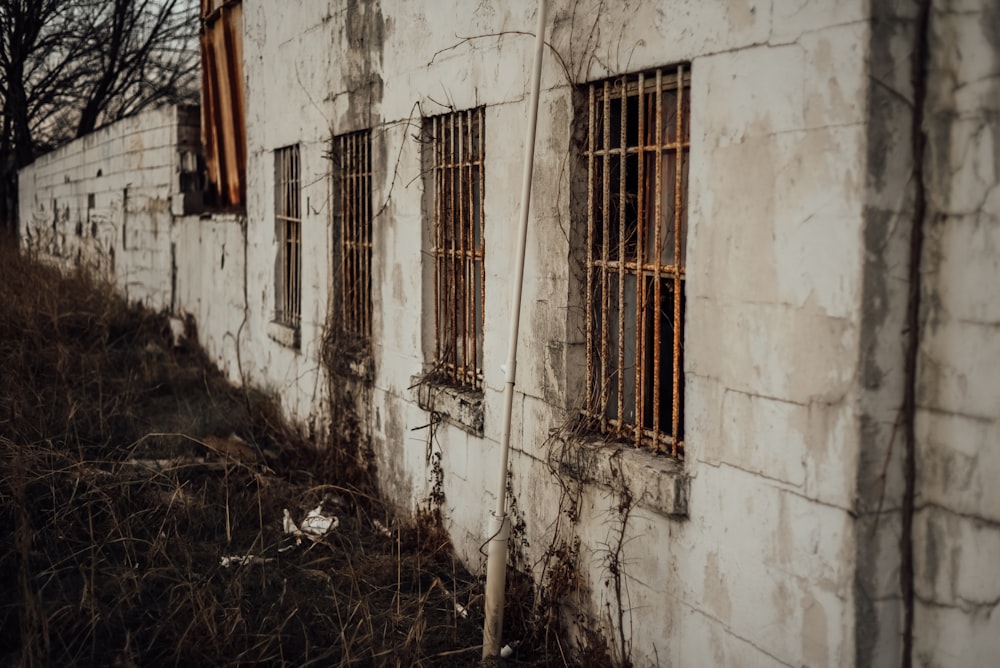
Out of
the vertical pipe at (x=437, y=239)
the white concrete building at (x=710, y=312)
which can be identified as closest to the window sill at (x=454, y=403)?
the white concrete building at (x=710, y=312)

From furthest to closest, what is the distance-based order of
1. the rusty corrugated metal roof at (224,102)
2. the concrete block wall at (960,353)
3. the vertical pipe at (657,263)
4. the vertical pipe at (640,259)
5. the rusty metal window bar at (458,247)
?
the rusty corrugated metal roof at (224,102) → the rusty metal window bar at (458,247) → the vertical pipe at (640,259) → the vertical pipe at (657,263) → the concrete block wall at (960,353)

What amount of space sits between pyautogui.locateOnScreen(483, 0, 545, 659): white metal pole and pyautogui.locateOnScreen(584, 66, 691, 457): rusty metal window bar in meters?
0.32

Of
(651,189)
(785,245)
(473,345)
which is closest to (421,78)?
(473,345)

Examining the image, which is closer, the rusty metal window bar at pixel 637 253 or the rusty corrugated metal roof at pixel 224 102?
the rusty metal window bar at pixel 637 253

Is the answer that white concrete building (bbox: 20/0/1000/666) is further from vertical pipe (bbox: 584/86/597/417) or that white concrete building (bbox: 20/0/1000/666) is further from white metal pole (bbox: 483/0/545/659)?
white metal pole (bbox: 483/0/545/659)

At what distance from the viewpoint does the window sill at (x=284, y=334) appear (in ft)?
27.2

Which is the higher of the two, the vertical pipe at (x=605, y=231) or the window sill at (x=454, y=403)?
the vertical pipe at (x=605, y=231)

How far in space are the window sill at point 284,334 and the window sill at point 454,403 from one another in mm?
2594

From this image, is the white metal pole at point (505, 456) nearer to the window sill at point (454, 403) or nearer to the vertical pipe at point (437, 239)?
the window sill at point (454, 403)

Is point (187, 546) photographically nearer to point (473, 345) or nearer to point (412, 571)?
point (412, 571)

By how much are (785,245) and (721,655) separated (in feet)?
4.78

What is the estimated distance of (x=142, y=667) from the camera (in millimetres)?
4020

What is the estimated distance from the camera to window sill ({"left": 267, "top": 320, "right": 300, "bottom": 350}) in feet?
27.2

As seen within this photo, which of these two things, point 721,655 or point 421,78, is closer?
point 721,655
